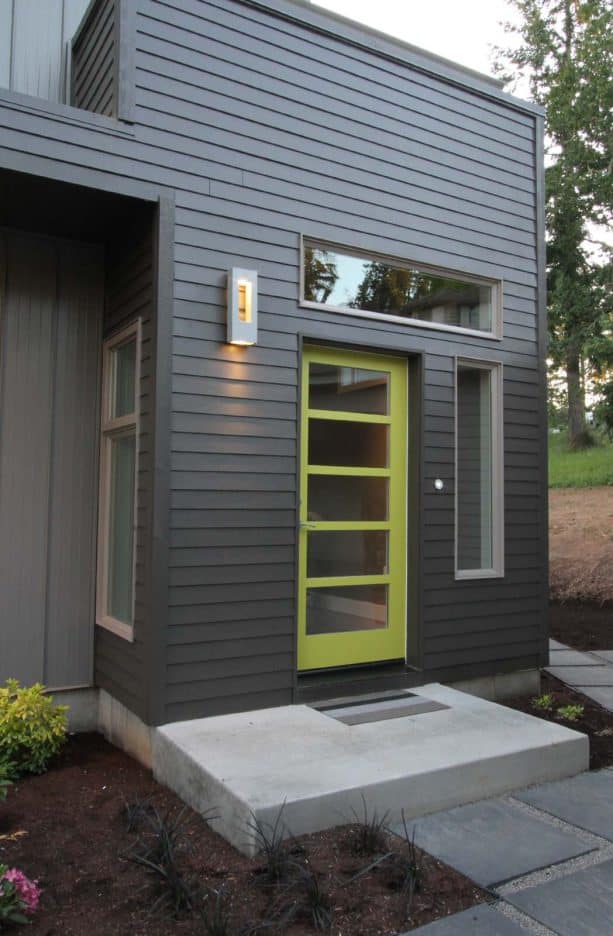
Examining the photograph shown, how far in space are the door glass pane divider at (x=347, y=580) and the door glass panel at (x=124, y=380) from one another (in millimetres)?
1376

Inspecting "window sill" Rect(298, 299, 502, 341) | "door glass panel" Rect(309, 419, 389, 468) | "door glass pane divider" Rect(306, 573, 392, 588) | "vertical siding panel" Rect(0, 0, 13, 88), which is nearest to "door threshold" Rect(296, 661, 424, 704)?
"door glass pane divider" Rect(306, 573, 392, 588)

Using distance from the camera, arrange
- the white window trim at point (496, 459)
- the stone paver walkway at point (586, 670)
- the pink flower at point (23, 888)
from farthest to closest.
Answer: the stone paver walkway at point (586, 670) → the white window trim at point (496, 459) → the pink flower at point (23, 888)

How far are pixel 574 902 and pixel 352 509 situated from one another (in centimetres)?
236

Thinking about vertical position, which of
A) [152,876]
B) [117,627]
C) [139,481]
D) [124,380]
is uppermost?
[124,380]

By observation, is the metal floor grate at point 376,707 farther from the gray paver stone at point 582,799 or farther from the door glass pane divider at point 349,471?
the door glass pane divider at point 349,471

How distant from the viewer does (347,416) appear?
429 cm

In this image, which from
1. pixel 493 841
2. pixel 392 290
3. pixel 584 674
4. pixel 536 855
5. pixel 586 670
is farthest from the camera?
pixel 586 670

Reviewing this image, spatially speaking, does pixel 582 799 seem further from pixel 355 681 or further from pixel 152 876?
pixel 152 876

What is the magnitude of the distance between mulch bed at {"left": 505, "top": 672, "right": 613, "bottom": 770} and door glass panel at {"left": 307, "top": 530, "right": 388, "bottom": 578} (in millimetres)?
1269

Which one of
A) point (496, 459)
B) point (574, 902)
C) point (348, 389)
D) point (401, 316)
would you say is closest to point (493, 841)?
point (574, 902)

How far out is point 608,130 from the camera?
12086 millimetres

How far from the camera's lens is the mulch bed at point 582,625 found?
6.47 m

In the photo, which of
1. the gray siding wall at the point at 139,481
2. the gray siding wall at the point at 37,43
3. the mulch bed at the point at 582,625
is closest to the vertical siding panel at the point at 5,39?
the gray siding wall at the point at 37,43

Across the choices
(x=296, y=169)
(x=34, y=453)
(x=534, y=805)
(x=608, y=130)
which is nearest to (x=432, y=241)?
(x=296, y=169)
